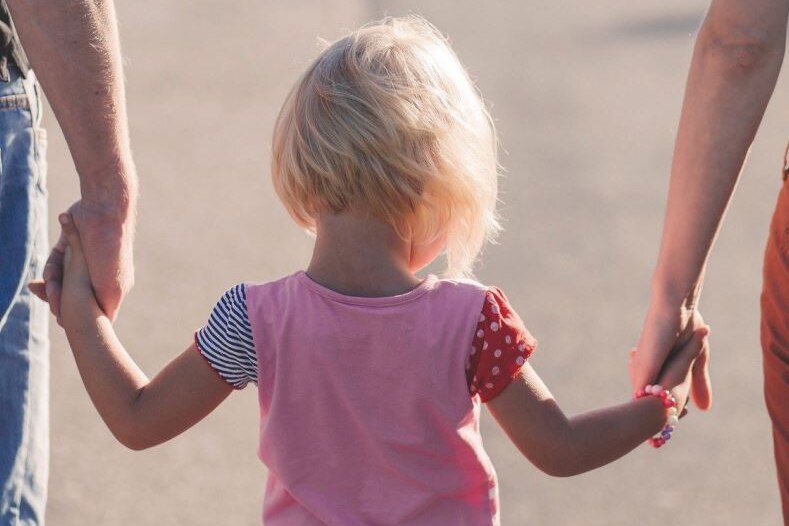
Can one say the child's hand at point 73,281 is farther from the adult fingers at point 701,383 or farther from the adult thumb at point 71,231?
the adult fingers at point 701,383

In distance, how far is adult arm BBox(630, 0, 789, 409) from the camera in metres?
2.59

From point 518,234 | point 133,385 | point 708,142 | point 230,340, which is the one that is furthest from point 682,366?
point 518,234

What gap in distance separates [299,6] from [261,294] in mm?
9768

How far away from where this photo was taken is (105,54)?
7.99 feet

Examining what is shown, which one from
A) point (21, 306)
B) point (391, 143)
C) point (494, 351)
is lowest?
point (494, 351)

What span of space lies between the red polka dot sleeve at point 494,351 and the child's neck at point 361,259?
0.14 m

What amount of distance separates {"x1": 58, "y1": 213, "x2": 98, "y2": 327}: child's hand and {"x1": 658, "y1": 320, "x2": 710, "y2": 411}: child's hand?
1.09m

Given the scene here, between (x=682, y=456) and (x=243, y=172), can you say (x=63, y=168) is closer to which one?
(x=243, y=172)

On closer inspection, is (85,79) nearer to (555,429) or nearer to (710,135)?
(555,429)

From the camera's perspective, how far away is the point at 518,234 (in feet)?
21.3

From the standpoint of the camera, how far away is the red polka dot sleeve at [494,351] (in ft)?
6.91

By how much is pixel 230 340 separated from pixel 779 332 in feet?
3.26

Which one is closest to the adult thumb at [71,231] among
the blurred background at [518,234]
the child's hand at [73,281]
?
the child's hand at [73,281]

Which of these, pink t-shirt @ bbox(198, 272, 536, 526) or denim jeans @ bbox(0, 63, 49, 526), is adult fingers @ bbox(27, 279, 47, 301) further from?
pink t-shirt @ bbox(198, 272, 536, 526)
